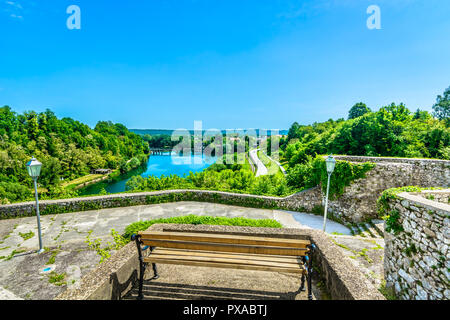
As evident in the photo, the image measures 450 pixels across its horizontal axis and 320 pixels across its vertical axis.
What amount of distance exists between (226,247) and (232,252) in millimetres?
141

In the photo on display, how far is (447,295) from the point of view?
9.79ft

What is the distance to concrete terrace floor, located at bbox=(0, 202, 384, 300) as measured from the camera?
3.03 m

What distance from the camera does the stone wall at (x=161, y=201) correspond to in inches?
305

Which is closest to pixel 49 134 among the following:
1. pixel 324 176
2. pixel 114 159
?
pixel 114 159

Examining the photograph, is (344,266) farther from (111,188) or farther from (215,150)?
(215,150)

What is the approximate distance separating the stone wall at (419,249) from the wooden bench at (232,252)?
205 cm

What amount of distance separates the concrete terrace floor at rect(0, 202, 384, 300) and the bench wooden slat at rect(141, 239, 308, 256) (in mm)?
623

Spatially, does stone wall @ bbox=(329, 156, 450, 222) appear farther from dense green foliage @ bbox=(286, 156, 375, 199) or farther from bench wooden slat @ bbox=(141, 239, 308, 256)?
bench wooden slat @ bbox=(141, 239, 308, 256)

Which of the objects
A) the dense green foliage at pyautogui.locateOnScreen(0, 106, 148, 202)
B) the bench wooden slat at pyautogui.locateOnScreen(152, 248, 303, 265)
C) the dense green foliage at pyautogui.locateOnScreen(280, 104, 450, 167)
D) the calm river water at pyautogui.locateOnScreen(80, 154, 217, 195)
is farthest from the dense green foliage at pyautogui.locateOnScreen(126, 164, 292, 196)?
the dense green foliage at pyautogui.locateOnScreen(0, 106, 148, 202)

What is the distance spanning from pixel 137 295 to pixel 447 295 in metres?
4.37

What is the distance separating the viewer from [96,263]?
14.3ft

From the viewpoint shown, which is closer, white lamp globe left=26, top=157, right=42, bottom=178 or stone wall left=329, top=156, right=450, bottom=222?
white lamp globe left=26, top=157, right=42, bottom=178

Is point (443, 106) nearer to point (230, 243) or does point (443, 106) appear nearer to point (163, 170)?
point (230, 243)
